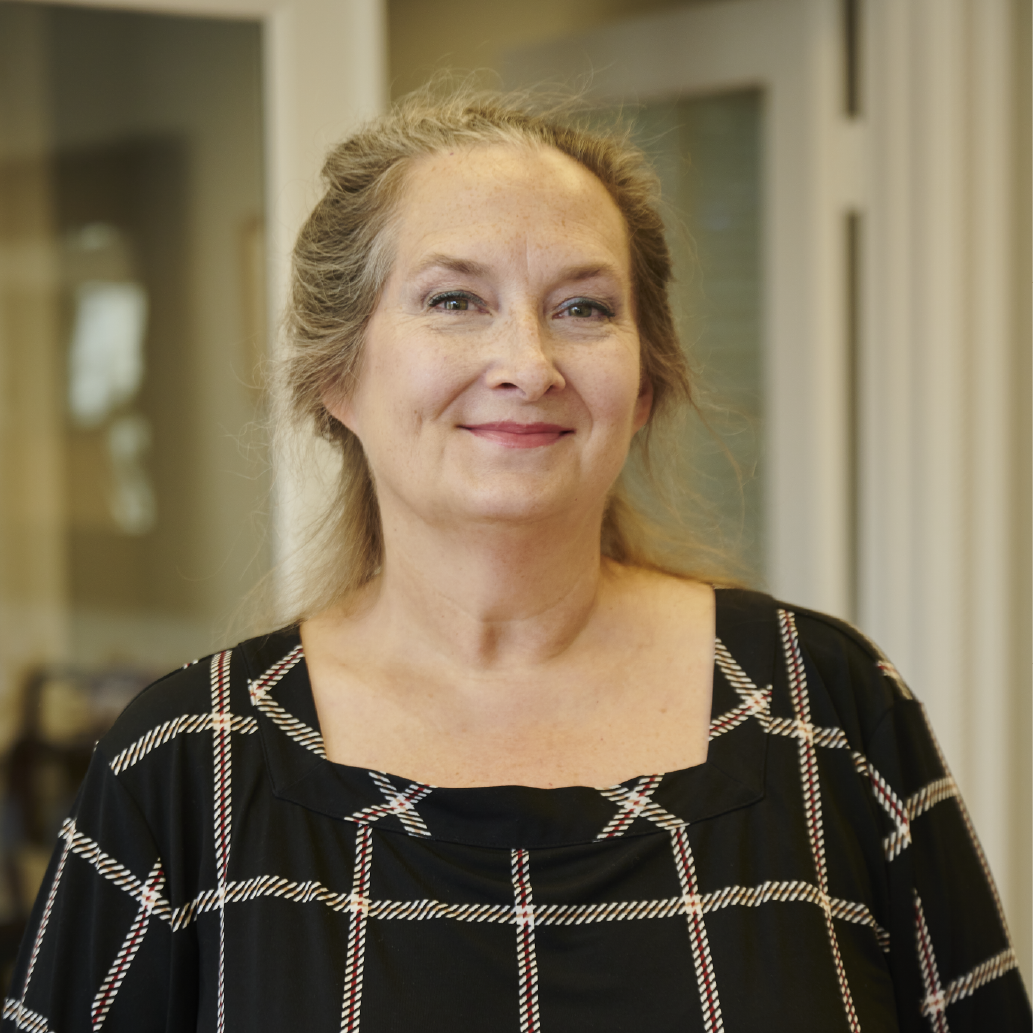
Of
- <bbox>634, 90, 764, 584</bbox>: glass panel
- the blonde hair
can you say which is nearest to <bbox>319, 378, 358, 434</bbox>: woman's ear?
the blonde hair

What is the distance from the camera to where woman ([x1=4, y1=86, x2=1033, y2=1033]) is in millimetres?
1073

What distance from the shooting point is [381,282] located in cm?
124

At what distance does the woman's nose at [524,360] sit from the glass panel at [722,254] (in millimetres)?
1351

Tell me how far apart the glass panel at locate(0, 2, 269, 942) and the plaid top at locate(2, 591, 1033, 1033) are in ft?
2.23

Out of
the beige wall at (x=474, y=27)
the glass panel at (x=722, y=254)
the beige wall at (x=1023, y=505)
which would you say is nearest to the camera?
the beige wall at (x=1023, y=505)

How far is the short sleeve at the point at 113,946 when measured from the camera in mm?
1143

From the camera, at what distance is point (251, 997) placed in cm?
107

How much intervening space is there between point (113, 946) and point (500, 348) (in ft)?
2.24

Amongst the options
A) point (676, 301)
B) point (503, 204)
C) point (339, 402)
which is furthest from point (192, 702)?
point (676, 301)

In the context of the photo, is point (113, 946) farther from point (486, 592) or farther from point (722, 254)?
point (722, 254)

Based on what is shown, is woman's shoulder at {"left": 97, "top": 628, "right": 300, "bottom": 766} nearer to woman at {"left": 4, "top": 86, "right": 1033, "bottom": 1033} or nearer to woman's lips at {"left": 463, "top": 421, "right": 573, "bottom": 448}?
woman at {"left": 4, "top": 86, "right": 1033, "bottom": 1033}

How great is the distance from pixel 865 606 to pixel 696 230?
88 cm

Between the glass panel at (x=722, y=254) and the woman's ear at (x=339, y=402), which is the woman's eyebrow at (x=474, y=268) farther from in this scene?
the glass panel at (x=722, y=254)

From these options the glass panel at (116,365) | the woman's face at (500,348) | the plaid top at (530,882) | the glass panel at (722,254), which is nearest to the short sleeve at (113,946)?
the plaid top at (530,882)
